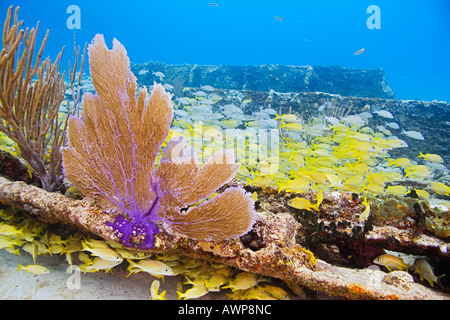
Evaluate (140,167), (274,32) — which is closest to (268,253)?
(140,167)

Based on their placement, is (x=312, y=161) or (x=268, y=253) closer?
(x=268, y=253)

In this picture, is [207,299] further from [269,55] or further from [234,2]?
[234,2]

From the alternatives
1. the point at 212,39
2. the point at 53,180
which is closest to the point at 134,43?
the point at 212,39

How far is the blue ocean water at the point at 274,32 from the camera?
9688 cm

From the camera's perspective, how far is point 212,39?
130500 millimetres

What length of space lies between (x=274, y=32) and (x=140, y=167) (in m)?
142

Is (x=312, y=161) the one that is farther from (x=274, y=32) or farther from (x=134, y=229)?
(x=274, y=32)

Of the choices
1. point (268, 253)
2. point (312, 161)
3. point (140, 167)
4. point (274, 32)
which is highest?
point (274, 32)

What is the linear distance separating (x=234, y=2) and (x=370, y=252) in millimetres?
154880

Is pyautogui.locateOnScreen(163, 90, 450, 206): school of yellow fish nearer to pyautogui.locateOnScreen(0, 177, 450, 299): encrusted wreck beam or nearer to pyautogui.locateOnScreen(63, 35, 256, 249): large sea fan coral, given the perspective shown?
pyautogui.locateOnScreen(0, 177, 450, 299): encrusted wreck beam

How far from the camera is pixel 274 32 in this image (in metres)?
124

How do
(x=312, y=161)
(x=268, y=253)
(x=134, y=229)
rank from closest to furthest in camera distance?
(x=268, y=253), (x=134, y=229), (x=312, y=161)

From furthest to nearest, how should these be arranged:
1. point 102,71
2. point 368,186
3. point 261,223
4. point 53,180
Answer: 1. point 368,186
2. point 53,180
3. point 261,223
4. point 102,71

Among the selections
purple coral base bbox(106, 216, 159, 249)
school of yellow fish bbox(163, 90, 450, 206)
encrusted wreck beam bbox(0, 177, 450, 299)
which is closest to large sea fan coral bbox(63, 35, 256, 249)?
purple coral base bbox(106, 216, 159, 249)
